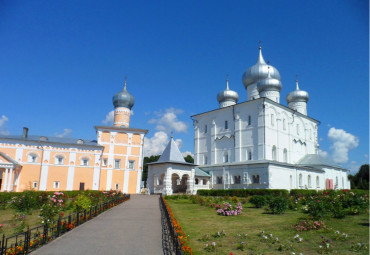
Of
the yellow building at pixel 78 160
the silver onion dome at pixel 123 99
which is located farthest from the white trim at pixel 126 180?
the silver onion dome at pixel 123 99

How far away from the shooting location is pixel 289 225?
1064 centimetres

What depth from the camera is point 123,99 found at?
121 feet

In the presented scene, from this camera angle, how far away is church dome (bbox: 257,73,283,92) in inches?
1407

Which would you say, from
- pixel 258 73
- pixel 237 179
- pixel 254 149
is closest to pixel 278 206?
pixel 237 179

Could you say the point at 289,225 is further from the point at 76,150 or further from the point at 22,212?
the point at 76,150

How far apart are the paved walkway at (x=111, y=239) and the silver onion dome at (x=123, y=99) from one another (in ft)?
84.9

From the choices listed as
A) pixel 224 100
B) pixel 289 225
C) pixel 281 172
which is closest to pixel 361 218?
pixel 289 225

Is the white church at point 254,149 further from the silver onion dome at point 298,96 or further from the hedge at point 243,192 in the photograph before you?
the hedge at point 243,192

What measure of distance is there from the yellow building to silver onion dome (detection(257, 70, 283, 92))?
50.3 ft

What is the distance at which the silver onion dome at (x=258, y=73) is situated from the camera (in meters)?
37.3

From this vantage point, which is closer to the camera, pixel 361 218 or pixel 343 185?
pixel 361 218

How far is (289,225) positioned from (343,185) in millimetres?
31931

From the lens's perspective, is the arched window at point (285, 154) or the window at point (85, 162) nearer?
the window at point (85, 162)

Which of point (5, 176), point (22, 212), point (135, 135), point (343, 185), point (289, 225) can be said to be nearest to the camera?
point (289, 225)
